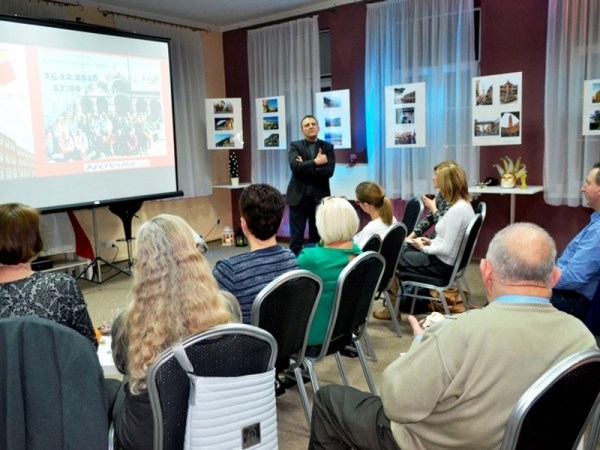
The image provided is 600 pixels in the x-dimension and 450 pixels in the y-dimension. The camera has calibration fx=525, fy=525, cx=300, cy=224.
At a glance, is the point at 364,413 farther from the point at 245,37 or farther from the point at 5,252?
the point at 245,37

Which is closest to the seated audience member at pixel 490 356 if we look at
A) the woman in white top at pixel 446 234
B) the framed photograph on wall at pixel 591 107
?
the woman in white top at pixel 446 234

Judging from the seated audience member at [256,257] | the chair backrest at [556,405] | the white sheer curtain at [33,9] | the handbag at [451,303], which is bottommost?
the handbag at [451,303]

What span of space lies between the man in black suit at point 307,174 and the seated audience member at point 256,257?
10.1 ft

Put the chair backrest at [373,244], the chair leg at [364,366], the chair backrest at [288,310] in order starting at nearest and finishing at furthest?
1. the chair backrest at [288,310]
2. the chair leg at [364,366]
3. the chair backrest at [373,244]

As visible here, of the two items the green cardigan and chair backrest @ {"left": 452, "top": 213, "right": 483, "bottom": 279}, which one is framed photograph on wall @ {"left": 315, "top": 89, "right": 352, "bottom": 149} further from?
the green cardigan

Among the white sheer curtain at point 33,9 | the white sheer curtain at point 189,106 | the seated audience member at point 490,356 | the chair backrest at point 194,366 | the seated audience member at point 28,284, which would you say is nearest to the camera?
the seated audience member at point 490,356

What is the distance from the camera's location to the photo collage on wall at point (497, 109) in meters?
4.86

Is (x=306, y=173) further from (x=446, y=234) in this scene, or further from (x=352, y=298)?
(x=352, y=298)

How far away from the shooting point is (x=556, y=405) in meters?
1.16

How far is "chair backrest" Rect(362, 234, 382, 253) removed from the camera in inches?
116

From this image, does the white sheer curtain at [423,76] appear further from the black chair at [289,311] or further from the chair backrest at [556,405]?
the chair backrest at [556,405]

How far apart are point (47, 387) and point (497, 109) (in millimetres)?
4626

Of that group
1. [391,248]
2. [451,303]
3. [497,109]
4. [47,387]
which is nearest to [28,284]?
[47,387]

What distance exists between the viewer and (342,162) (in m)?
6.43
